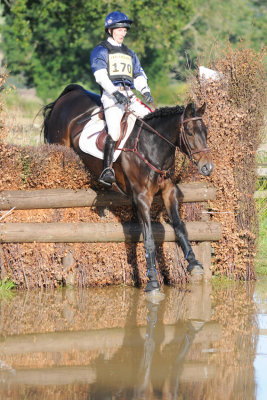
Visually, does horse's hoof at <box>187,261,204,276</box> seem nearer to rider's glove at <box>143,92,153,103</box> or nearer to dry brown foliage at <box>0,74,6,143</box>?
rider's glove at <box>143,92,153,103</box>

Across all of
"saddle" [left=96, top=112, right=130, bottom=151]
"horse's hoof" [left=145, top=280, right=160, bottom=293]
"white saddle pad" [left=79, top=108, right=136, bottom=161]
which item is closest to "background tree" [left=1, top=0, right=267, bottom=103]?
"white saddle pad" [left=79, top=108, right=136, bottom=161]

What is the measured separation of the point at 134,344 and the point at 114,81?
12.3 feet

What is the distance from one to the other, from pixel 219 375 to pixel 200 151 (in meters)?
2.93

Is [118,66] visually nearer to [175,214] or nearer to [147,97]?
[147,97]

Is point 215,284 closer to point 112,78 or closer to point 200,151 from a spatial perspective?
point 200,151

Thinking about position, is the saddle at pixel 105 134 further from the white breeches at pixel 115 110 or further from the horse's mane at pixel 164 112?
the horse's mane at pixel 164 112

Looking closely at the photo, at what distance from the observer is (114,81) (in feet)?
27.6

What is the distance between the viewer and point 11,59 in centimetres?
4938

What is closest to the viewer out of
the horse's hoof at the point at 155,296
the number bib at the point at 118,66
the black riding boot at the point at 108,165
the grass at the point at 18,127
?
the horse's hoof at the point at 155,296

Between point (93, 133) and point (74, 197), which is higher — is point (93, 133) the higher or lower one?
the higher one

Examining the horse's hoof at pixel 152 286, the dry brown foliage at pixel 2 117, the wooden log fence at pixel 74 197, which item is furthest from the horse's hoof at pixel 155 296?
the dry brown foliage at pixel 2 117

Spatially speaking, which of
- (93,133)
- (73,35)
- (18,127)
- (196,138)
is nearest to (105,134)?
(93,133)

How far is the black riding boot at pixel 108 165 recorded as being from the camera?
794 cm

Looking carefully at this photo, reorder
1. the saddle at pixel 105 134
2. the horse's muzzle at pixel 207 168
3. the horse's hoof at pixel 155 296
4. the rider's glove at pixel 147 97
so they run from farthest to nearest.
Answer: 1. the rider's glove at pixel 147 97
2. the saddle at pixel 105 134
3. the horse's hoof at pixel 155 296
4. the horse's muzzle at pixel 207 168
